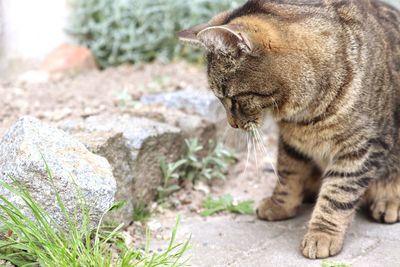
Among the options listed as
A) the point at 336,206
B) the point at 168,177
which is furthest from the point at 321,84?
the point at 168,177

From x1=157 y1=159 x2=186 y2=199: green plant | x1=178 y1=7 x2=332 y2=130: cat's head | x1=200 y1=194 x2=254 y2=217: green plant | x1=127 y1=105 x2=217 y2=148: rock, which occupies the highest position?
x1=178 y1=7 x2=332 y2=130: cat's head

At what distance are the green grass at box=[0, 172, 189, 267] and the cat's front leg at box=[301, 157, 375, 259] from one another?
33.3 inches

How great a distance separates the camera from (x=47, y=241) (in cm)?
266

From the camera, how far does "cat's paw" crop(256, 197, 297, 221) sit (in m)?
3.79

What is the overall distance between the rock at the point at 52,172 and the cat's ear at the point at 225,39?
0.80 metres

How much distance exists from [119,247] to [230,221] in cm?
93

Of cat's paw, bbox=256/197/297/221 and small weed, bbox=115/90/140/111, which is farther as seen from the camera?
small weed, bbox=115/90/140/111

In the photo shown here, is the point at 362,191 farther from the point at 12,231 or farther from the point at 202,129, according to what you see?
the point at 12,231

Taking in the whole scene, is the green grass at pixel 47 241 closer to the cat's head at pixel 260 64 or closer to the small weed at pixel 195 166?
the cat's head at pixel 260 64

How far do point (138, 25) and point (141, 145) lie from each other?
305 centimetres

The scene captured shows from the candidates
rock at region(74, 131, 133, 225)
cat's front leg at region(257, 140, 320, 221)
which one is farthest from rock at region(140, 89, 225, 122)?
rock at region(74, 131, 133, 225)

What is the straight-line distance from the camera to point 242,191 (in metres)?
4.38

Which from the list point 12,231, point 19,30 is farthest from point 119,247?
point 19,30

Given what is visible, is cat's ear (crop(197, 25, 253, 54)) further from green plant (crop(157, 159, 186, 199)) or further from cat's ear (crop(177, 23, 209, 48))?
green plant (crop(157, 159, 186, 199))
